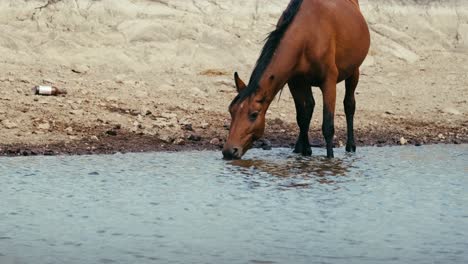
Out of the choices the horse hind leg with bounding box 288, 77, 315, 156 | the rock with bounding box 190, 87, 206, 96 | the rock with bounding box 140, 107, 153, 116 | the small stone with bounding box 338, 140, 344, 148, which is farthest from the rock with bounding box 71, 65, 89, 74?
the horse hind leg with bounding box 288, 77, 315, 156

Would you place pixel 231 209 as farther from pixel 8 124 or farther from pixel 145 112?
pixel 145 112

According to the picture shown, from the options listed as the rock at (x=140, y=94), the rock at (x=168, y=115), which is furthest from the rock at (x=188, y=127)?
the rock at (x=140, y=94)

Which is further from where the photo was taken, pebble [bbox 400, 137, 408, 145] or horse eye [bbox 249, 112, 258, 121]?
pebble [bbox 400, 137, 408, 145]

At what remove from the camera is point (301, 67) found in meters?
11.5

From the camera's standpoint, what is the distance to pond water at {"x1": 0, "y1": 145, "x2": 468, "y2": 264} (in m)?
6.62

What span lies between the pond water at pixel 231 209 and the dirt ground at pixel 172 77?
128cm

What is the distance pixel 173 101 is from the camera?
14.2 m

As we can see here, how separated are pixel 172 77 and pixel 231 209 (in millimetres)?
7453

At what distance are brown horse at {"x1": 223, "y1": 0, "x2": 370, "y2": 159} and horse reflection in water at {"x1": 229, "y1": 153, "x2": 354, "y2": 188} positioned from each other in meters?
0.28

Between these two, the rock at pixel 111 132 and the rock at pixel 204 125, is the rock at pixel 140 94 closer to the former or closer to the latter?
the rock at pixel 204 125

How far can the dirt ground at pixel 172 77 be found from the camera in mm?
12523

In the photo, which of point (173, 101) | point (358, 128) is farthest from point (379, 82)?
point (173, 101)

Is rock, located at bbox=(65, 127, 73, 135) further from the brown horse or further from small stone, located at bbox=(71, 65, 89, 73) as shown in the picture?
small stone, located at bbox=(71, 65, 89, 73)

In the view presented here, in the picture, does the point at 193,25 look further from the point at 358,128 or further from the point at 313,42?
the point at 313,42
